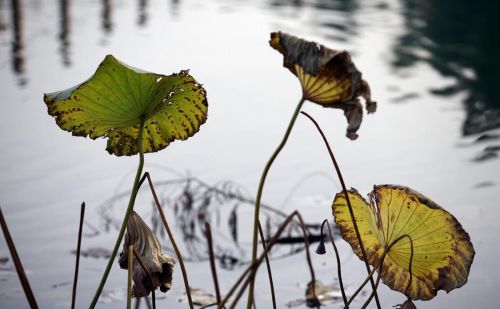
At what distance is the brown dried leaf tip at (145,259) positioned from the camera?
1.10 metres

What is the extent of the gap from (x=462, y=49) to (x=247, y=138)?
3.99 metres

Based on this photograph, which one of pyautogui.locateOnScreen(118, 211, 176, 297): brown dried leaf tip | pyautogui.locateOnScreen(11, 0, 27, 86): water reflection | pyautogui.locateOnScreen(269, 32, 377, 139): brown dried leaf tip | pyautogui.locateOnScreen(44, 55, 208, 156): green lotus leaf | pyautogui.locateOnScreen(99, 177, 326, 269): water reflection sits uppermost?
pyautogui.locateOnScreen(269, 32, 377, 139): brown dried leaf tip

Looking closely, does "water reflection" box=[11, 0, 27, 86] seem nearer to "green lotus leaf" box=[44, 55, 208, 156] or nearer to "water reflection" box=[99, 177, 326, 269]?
"water reflection" box=[99, 177, 326, 269]

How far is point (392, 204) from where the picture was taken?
1199 millimetres

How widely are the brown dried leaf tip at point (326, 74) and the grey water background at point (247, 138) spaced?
4.42ft

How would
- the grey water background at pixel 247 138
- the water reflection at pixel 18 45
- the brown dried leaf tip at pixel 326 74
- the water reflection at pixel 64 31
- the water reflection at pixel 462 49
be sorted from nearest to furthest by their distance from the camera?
the brown dried leaf tip at pixel 326 74, the grey water background at pixel 247 138, the water reflection at pixel 462 49, the water reflection at pixel 18 45, the water reflection at pixel 64 31

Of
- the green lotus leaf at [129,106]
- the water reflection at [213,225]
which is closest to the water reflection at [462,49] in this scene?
the water reflection at [213,225]

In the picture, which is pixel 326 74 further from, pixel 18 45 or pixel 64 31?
pixel 64 31

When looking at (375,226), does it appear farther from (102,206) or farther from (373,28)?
(373,28)

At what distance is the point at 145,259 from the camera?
3.61ft

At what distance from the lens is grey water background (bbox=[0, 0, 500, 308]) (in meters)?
2.62

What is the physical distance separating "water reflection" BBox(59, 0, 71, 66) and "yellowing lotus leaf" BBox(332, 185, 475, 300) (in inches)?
198

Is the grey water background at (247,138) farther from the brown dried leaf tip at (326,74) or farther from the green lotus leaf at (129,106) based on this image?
the brown dried leaf tip at (326,74)

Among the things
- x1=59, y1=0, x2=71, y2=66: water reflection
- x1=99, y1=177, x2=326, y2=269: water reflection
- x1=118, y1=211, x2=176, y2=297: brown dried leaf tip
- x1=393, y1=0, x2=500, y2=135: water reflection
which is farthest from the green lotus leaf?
x1=59, y1=0, x2=71, y2=66: water reflection
